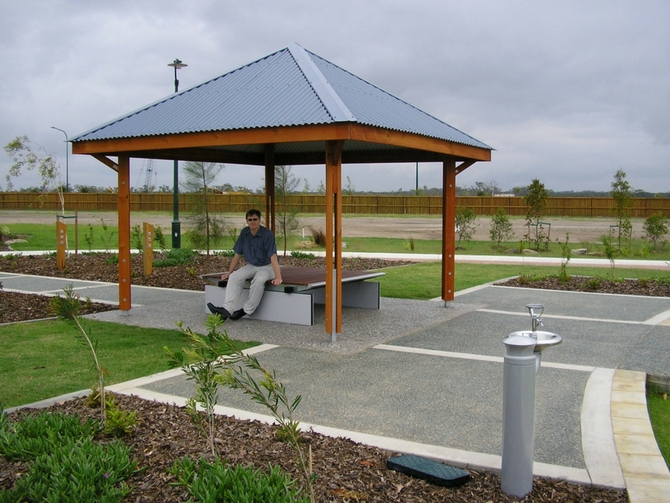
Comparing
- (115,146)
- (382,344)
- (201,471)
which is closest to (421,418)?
(201,471)

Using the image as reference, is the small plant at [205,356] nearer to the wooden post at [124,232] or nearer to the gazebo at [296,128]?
the gazebo at [296,128]

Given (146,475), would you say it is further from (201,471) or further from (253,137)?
(253,137)

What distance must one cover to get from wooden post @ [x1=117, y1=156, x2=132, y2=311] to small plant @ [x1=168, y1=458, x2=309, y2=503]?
6.27 meters

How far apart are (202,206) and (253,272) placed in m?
8.24

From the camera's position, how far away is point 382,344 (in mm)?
7875

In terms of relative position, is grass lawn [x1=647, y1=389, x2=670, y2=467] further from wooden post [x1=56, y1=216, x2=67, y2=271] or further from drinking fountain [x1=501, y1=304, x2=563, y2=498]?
wooden post [x1=56, y1=216, x2=67, y2=271]

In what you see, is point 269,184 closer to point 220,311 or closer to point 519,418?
point 220,311

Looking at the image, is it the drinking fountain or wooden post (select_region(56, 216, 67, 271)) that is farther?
wooden post (select_region(56, 216, 67, 271))

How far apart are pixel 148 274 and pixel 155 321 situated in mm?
5117

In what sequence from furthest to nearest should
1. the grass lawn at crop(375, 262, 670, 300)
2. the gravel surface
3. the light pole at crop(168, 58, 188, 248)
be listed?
the light pole at crop(168, 58, 188, 248)
the grass lawn at crop(375, 262, 670, 300)
the gravel surface

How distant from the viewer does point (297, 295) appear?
890 cm

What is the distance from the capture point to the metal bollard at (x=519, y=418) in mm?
3779

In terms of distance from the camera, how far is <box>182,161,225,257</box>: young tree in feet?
54.0

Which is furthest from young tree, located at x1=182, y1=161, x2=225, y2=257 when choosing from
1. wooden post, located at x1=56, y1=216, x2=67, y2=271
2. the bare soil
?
the bare soil
